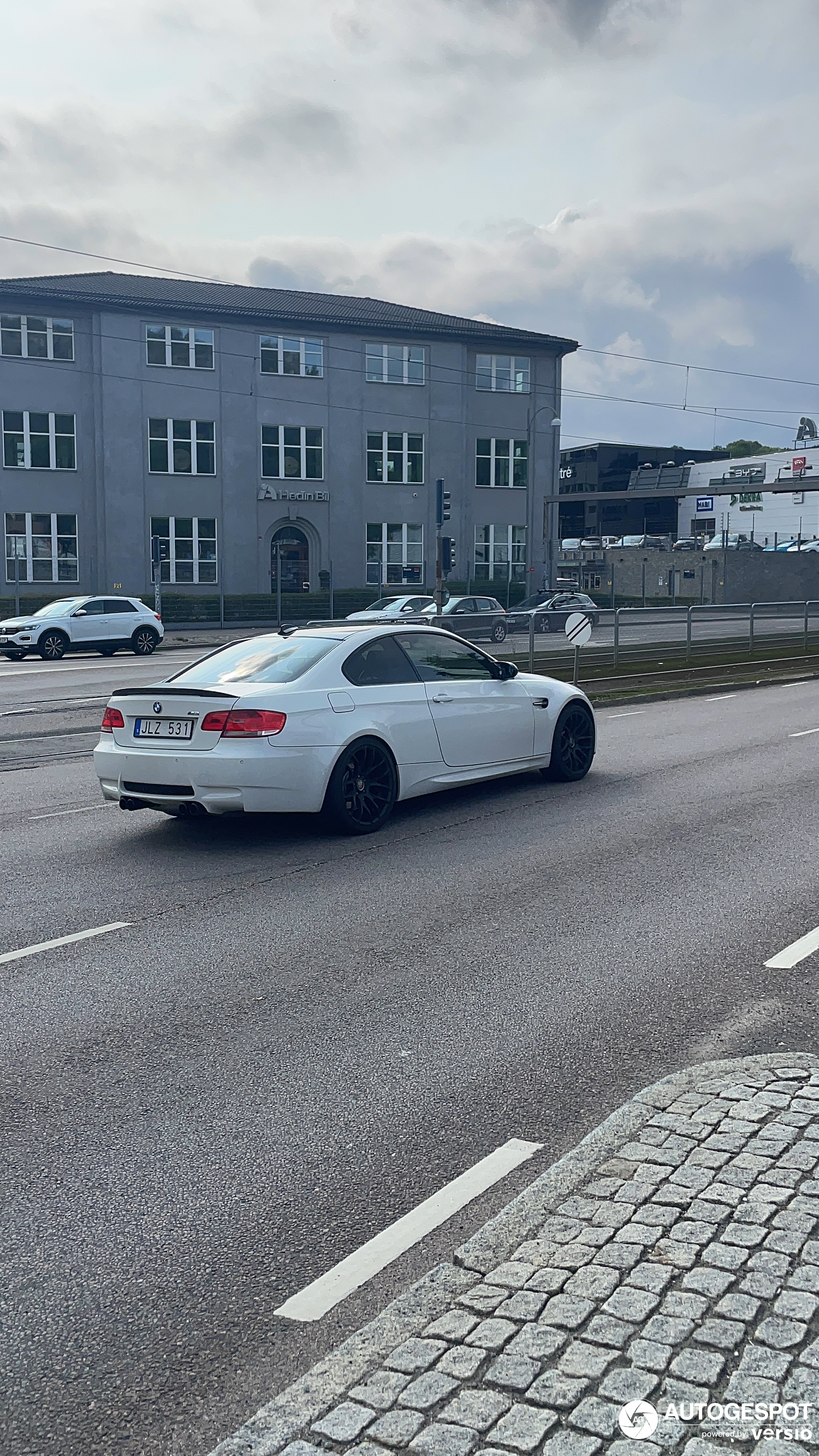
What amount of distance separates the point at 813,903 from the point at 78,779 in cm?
738

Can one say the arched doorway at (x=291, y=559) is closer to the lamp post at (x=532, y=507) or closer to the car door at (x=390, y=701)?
the lamp post at (x=532, y=507)

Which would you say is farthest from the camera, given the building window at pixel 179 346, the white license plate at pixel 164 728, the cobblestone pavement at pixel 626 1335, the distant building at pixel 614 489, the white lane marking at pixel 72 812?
the distant building at pixel 614 489

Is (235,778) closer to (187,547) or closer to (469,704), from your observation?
(469,704)

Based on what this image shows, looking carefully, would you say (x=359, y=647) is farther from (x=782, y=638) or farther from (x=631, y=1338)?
(x=782, y=638)

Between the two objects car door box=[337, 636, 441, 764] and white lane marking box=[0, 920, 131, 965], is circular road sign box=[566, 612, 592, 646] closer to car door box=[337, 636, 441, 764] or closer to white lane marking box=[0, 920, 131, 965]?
car door box=[337, 636, 441, 764]

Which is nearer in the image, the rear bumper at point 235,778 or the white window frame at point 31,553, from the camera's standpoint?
the rear bumper at point 235,778

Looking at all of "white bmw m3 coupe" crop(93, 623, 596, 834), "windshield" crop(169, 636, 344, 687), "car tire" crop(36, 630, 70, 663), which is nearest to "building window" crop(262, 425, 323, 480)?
"car tire" crop(36, 630, 70, 663)

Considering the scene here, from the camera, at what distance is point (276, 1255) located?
133 inches

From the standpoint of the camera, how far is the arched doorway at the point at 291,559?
51875 mm

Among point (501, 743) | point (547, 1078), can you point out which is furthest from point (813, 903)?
point (501, 743)

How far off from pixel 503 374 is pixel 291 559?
12874 millimetres

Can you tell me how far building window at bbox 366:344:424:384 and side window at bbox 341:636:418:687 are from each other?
45141 millimetres

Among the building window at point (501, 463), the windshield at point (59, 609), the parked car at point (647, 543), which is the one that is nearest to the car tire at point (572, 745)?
Result: the windshield at point (59, 609)

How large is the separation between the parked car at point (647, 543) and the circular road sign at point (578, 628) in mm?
51210
